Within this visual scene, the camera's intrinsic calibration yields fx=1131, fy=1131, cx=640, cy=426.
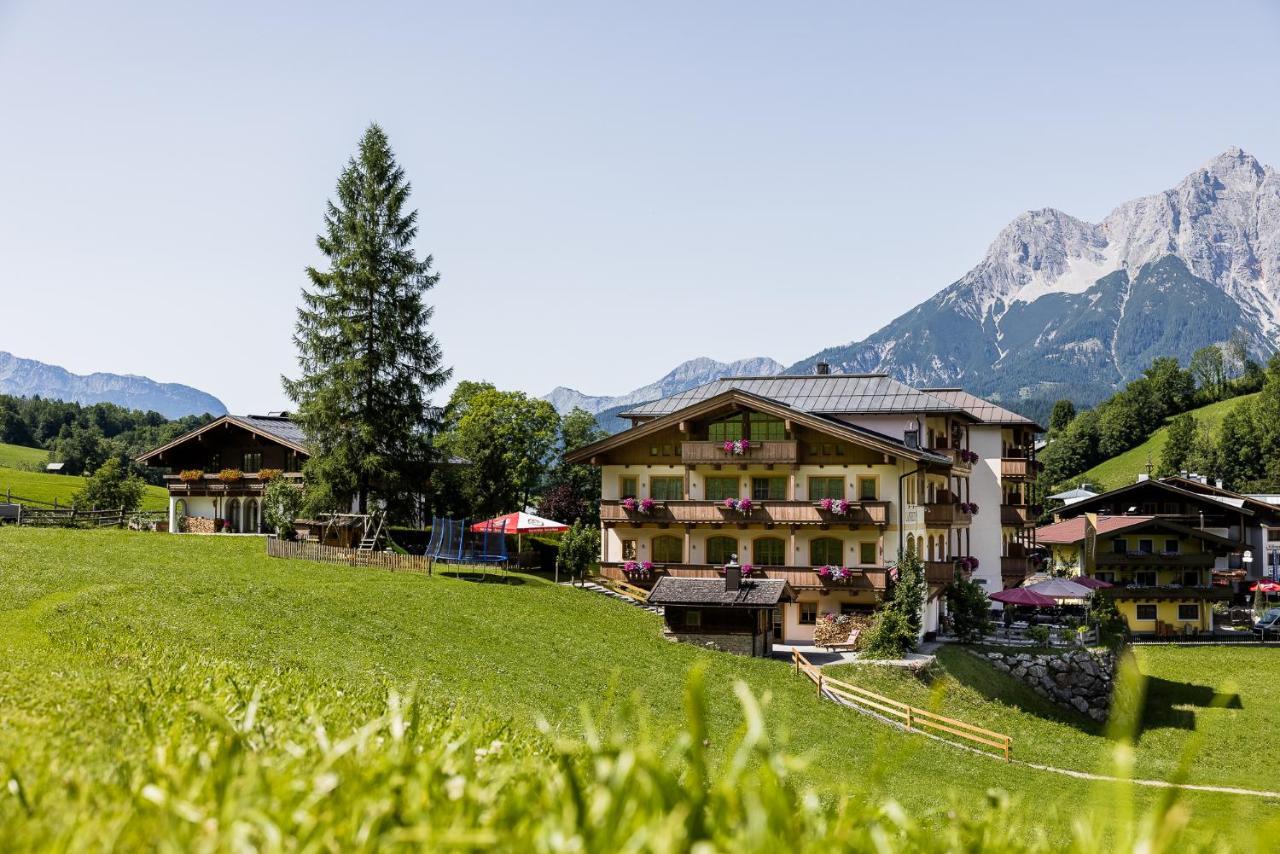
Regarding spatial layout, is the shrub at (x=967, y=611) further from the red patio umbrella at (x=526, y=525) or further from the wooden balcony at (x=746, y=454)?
the red patio umbrella at (x=526, y=525)

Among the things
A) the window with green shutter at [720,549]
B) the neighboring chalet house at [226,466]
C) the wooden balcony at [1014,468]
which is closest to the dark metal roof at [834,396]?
the window with green shutter at [720,549]

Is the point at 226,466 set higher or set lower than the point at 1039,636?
higher

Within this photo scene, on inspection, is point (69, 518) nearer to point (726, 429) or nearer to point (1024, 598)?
point (726, 429)

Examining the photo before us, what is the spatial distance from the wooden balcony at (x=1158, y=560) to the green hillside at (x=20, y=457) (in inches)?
4500

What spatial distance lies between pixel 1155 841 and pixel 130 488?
71.0 m

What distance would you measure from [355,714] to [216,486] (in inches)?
2075

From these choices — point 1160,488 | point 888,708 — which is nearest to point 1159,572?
point 1160,488

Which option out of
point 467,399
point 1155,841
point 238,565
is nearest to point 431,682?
point 238,565

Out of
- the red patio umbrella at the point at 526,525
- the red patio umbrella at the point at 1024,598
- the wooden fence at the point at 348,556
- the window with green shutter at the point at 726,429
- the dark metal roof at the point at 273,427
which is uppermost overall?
the dark metal roof at the point at 273,427

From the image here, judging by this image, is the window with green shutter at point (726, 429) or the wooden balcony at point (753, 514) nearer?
the wooden balcony at point (753, 514)

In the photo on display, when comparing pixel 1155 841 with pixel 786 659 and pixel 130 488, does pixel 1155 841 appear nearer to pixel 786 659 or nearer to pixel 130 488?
pixel 786 659

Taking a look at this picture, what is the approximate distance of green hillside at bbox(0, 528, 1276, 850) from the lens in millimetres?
2307

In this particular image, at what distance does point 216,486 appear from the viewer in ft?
176

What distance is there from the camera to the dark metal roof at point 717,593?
33.7 m
